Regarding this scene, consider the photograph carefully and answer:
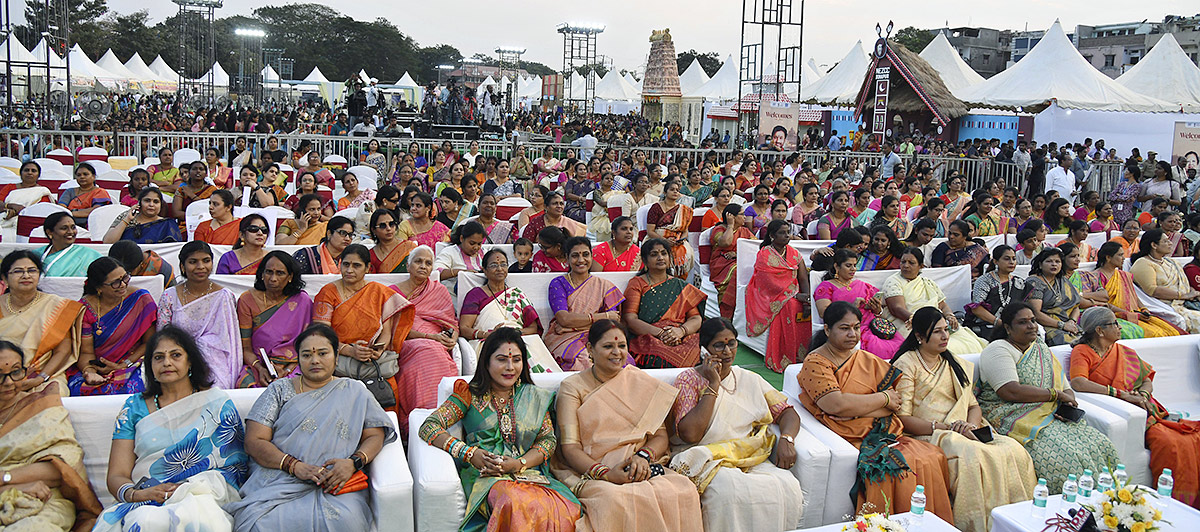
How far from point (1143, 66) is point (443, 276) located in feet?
59.9

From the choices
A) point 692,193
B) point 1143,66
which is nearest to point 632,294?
point 692,193

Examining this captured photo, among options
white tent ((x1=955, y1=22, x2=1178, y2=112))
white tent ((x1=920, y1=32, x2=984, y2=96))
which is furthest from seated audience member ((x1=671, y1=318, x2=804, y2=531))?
white tent ((x1=920, y1=32, x2=984, y2=96))

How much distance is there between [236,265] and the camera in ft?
16.3

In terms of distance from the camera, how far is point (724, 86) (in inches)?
1159

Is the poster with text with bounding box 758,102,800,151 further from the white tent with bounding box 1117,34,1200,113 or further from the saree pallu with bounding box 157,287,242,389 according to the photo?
the saree pallu with bounding box 157,287,242,389

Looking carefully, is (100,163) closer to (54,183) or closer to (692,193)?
(54,183)

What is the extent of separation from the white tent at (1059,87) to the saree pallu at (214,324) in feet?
52.8

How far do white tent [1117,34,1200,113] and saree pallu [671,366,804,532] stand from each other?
1722cm

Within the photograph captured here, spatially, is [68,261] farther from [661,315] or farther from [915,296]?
[915,296]

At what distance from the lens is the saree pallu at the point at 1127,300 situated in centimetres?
585

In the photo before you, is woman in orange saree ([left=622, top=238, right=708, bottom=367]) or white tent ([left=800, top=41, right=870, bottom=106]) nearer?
woman in orange saree ([left=622, top=238, right=708, bottom=367])

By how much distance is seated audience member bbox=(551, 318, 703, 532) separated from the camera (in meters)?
3.27

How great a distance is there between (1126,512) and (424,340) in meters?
3.02

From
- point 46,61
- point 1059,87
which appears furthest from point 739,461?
point 46,61
